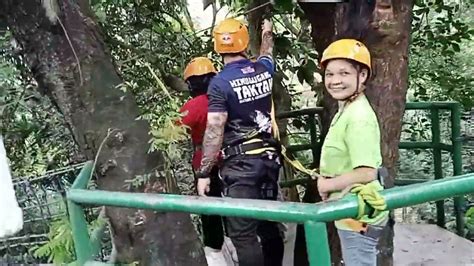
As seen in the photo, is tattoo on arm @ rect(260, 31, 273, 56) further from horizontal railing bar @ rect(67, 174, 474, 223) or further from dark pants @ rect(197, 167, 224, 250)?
horizontal railing bar @ rect(67, 174, 474, 223)

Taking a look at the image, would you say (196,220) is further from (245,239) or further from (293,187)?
(245,239)

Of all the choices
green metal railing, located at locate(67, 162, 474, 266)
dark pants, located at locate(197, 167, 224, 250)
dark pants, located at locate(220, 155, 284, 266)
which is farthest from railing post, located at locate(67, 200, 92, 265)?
dark pants, located at locate(197, 167, 224, 250)

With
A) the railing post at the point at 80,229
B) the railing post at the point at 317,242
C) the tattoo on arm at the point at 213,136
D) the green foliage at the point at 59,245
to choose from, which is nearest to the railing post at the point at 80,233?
the railing post at the point at 80,229

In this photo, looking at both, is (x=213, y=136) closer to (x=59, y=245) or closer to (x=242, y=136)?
(x=242, y=136)

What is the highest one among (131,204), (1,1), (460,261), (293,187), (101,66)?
(1,1)

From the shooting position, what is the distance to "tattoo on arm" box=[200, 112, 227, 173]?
11.8 feet

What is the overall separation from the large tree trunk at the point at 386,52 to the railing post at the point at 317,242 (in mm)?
1806

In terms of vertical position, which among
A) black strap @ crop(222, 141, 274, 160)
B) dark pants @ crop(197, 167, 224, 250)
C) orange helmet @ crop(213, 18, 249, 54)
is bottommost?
dark pants @ crop(197, 167, 224, 250)

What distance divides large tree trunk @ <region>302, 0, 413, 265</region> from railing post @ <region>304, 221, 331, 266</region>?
5.93ft

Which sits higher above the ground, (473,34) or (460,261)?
(473,34)

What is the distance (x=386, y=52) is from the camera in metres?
3.77

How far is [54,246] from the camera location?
2.81m

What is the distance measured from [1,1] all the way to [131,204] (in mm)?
1666

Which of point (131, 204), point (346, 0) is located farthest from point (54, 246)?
point (346, 0)
